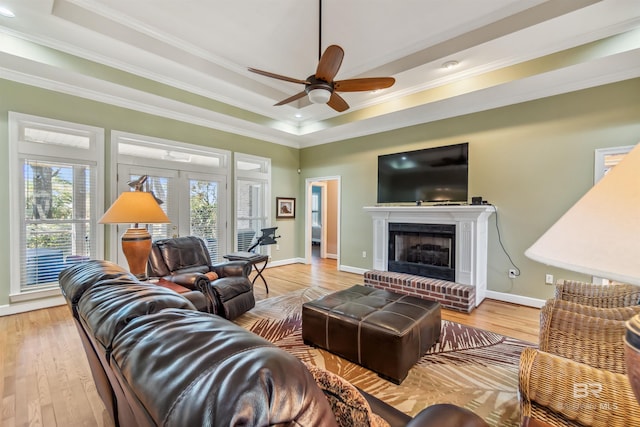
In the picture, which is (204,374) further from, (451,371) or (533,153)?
(533,153)

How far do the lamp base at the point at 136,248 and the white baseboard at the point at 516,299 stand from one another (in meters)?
4.51

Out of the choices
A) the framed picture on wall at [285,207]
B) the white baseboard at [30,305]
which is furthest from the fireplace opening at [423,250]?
the white baseboard at [30,305]

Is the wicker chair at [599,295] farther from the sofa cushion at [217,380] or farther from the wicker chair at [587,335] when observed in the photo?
the sofa cushion at [217,380]

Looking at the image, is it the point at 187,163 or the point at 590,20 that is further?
the point at 187,163

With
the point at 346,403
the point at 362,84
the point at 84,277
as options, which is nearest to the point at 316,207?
the point at 362,84

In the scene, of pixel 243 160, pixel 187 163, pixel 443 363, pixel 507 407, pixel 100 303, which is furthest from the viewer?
pixel 243 160

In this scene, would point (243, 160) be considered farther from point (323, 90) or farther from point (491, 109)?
point (491, 109)

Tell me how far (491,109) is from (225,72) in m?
3.95

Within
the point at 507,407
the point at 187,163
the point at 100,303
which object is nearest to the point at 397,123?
the point at 187,163

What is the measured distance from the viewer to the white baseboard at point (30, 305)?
3363 millimetres

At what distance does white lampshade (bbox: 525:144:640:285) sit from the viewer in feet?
1.51

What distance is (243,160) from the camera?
5770 mm

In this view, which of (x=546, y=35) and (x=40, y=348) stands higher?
(x=546, y=35)

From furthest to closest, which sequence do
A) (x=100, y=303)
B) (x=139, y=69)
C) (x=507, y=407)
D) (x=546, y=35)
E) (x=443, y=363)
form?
(x=139, y=69), (x=546, y=35), (x=443, y=363), (x=507, y=407), (x=100, y=303)
